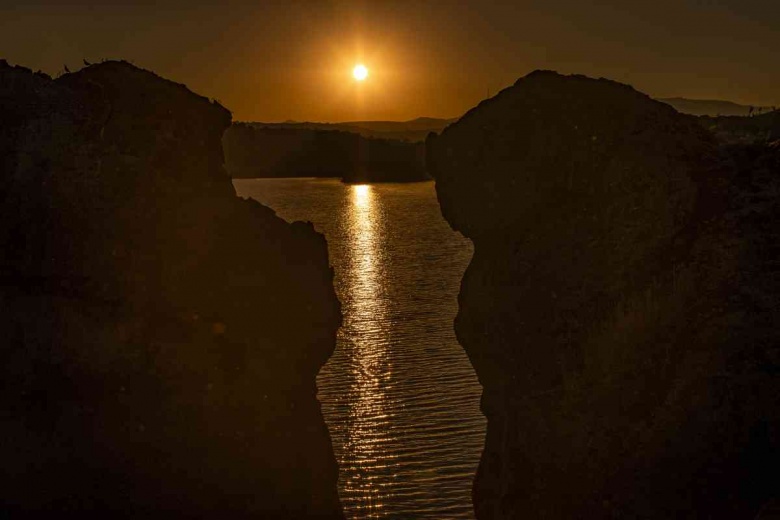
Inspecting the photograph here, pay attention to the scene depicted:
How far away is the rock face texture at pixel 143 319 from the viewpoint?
19.5m

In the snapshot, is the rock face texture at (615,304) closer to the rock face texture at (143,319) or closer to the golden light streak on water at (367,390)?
the rock face texture at (143,319)

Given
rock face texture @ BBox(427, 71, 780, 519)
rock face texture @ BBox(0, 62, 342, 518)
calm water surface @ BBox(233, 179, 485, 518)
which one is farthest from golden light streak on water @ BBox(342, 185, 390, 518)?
rock face texture @ BBox(427, 71, 780, 519)

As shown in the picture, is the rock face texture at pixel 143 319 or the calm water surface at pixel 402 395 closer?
the rock face texture at pixel 143 319

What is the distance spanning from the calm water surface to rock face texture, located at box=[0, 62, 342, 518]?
3423 mm

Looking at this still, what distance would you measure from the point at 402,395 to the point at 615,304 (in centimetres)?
1567

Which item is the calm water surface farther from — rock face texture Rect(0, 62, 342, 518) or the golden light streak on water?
rock face texture Rect(0, 62, 342, 518)

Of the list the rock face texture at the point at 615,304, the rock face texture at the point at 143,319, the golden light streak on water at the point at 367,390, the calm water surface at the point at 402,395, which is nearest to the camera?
the rock face texture at the point at 615,304

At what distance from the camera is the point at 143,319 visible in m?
19.7

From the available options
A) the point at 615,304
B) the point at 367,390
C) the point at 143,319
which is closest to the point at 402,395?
the point at 367,390

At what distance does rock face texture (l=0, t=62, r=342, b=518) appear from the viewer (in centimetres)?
1947

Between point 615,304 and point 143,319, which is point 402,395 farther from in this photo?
point 615,304

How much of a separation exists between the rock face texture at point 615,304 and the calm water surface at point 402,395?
→ 4621 millimetres

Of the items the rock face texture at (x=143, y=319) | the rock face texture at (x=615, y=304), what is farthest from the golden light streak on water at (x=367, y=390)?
the rock face texture at (x=615, y=304)

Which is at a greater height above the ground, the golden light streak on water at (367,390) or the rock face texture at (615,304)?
the rock face texture at (615,304)
